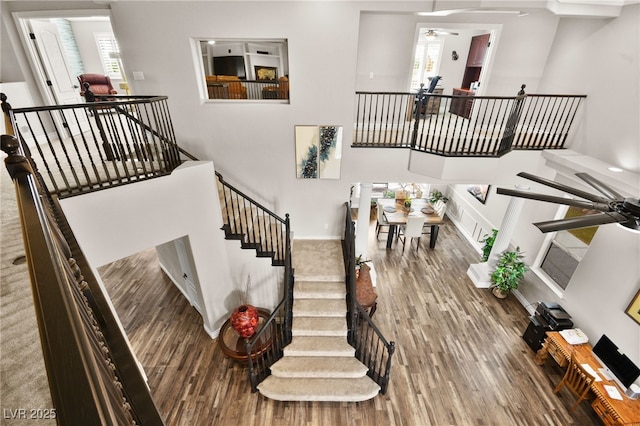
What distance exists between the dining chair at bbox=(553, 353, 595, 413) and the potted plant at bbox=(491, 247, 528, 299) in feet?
6.08

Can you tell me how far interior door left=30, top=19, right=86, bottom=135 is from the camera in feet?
16.6

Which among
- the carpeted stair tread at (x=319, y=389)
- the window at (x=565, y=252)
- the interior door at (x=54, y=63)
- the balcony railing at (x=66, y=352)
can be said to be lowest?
the carpeted stair tread at (x=319, y=389)

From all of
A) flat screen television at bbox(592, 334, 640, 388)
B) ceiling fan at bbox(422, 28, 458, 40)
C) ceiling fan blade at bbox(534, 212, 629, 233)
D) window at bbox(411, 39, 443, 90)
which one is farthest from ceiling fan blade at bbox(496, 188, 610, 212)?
ceiling fan at bbox(422, 28, 458, 40)

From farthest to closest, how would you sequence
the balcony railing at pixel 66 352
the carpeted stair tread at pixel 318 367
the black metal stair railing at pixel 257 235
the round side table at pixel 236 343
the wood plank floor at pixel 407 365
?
the black metal stair railing at pixel 257 235, the round side table at pixel 236 343, the carpeted stair tread at pixel 318 367, the wood plank floor at pixel 407 365, the balcony railing at pixel 66 352

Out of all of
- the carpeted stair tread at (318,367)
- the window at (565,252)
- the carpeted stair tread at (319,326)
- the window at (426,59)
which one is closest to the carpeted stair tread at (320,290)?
the carpeted stair tread at (319,326)

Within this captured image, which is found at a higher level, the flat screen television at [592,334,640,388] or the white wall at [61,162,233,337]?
the white wall at [61,162,233,337]

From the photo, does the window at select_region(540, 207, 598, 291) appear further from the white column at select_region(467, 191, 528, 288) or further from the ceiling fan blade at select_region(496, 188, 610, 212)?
the ceiling fan blade at select_region(496, 188, 610, 212)

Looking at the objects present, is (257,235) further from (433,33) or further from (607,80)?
(433,33)

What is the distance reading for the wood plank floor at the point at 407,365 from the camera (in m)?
4.22

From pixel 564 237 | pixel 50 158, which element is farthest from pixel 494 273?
pixel 50 158

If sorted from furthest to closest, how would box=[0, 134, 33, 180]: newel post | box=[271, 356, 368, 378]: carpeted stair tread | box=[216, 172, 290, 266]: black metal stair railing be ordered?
box=[216, 172, 290, 266]: black metal stair railing < box=[271, 356, 368, 378]: carpeted stair tread < box=[0, 134, 33, 180]: newel post

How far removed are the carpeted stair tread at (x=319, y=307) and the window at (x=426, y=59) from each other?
20.4 ft

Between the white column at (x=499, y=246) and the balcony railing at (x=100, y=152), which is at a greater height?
the balcony railing at (x=100, y=152)

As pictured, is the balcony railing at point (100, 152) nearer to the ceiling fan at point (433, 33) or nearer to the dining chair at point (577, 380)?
the dining chair at point (577, 380)
